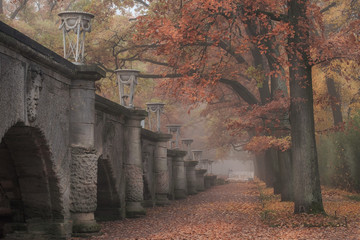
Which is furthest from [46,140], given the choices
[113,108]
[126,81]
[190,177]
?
[190,177]

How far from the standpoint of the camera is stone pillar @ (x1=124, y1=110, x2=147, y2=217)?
54.8 feet

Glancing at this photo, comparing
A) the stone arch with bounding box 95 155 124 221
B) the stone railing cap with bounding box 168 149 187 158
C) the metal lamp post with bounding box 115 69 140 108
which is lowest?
the stone arch with bounding box 95 155 124 221

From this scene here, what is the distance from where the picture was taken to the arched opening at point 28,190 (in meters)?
10.3

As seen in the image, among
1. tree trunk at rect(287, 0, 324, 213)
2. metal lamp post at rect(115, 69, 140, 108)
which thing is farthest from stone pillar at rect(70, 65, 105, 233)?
metal lamp post at rect(115, 69, 140, 108)

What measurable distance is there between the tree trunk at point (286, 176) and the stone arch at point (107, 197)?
19.2 ft

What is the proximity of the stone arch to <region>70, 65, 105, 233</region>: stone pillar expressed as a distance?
3.49m

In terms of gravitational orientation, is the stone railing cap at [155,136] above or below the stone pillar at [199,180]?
above

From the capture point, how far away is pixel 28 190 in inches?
421

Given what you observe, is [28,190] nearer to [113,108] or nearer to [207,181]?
[113,108]

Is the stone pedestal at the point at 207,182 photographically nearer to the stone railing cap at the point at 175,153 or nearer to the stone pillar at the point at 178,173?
the stone pillar at the point at 178,173

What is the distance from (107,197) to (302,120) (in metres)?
5.97

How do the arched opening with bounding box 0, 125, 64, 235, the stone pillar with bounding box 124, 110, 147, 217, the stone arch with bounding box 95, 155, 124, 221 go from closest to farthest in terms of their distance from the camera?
the arched opening with bounding box 0, 125, 64, 235, the stone arch with bounding box 95, 155, 124, 221, the stone pillar with bounding box 124, 110, 147, 217

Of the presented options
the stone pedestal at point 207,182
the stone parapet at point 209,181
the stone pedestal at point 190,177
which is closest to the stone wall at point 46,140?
the stone pedestal at point 190,177

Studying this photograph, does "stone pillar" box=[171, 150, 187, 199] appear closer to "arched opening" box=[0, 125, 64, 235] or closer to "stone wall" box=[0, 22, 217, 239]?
"stone wall" box=[0, 22, 217, 239]
